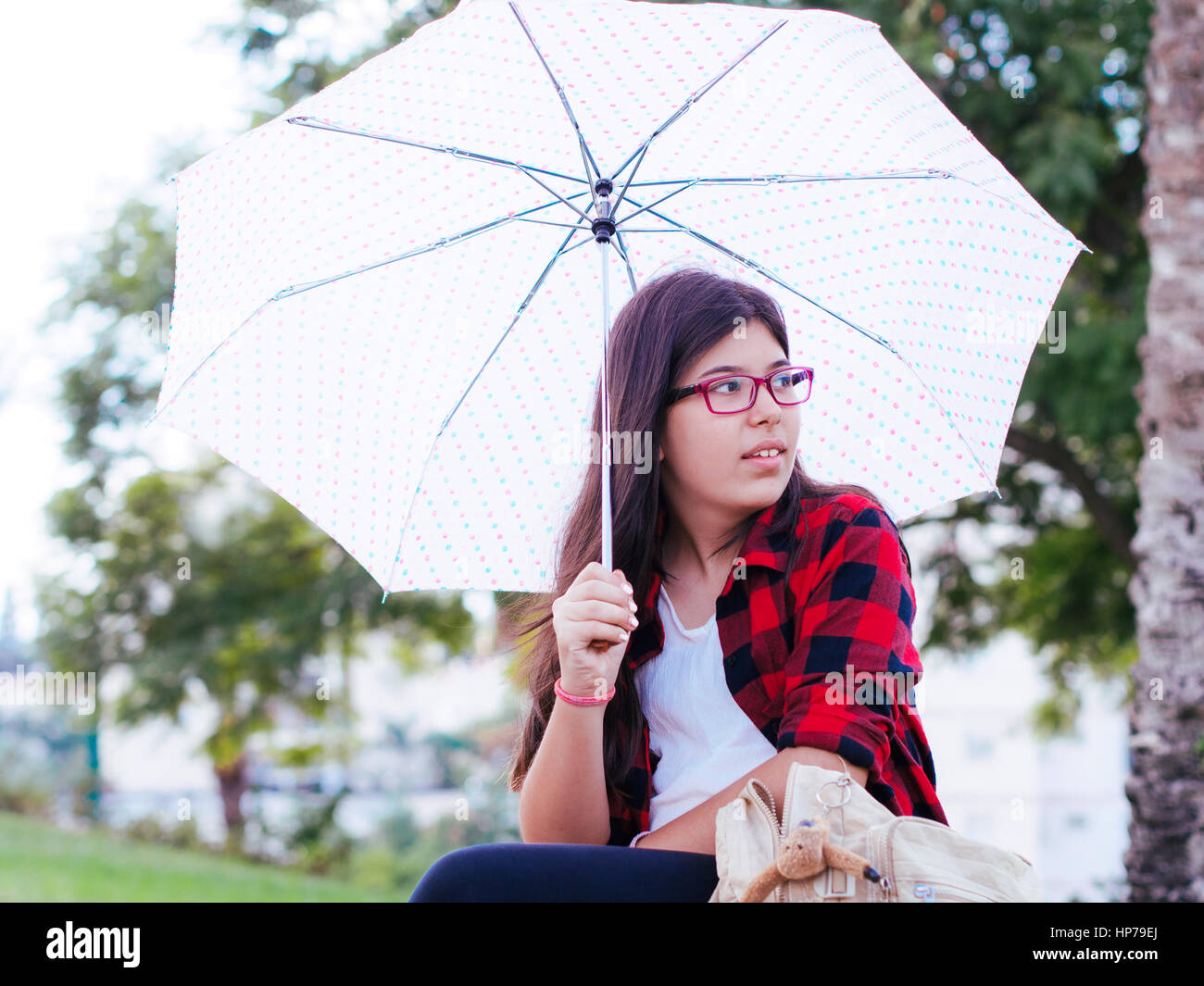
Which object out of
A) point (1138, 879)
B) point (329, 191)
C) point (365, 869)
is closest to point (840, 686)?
point (329, 191)

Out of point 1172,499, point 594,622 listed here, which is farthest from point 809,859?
point 1172,499

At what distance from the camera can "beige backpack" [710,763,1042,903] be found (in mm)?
1579

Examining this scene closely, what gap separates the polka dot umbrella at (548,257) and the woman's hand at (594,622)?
63 centimetres

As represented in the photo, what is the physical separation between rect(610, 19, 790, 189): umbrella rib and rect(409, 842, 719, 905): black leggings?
1383mm

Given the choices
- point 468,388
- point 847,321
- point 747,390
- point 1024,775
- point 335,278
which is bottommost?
point 1024,775

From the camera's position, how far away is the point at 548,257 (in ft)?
8.79

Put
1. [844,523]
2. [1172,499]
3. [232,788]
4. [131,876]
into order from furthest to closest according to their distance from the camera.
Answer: [232,788] < [131,876] < [1172,499] < [844,523]

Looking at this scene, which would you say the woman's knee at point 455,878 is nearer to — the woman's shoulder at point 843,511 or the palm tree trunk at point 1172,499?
the woman's shoulder at point 843,511

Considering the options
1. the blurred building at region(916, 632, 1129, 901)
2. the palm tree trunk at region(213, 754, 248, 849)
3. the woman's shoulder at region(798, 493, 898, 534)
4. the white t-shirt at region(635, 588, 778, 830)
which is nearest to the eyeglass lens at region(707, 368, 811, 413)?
the woman's shoulder at region(798, 493, 898, 534)

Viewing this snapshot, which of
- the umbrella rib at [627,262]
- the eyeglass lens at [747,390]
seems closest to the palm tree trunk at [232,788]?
the umbrella rib at [627,262]

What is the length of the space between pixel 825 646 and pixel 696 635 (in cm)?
38

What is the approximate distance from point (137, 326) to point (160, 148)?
1653 mm

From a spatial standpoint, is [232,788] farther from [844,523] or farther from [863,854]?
[863,854]

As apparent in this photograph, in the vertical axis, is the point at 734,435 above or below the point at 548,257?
below
